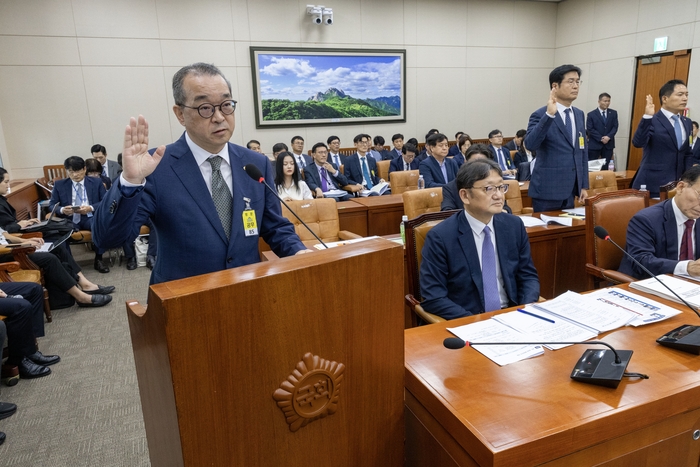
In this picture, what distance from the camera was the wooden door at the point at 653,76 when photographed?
23.1 ft

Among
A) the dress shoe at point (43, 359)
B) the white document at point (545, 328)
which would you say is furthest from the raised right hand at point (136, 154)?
the dress shoe at point (43, 359)

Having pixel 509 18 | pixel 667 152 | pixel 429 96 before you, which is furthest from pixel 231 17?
pixel 667 152

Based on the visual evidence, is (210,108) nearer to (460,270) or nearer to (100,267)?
(460,270)

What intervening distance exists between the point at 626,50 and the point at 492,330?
867cm

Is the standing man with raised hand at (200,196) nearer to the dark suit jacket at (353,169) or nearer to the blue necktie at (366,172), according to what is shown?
the dark suit jacket at (353,169)

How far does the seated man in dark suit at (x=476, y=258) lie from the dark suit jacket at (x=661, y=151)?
9.88 feet

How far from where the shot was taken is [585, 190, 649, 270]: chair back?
7.80 feet

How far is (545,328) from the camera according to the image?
53.4 inches

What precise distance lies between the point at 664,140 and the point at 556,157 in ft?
5.35

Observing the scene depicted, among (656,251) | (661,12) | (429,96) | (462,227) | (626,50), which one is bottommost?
(656,251)

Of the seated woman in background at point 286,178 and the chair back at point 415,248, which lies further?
the seated woman in background at point 286,178

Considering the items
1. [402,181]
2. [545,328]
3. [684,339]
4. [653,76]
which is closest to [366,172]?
[402,181]

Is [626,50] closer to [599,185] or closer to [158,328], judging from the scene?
[599,185]

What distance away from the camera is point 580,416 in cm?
93
